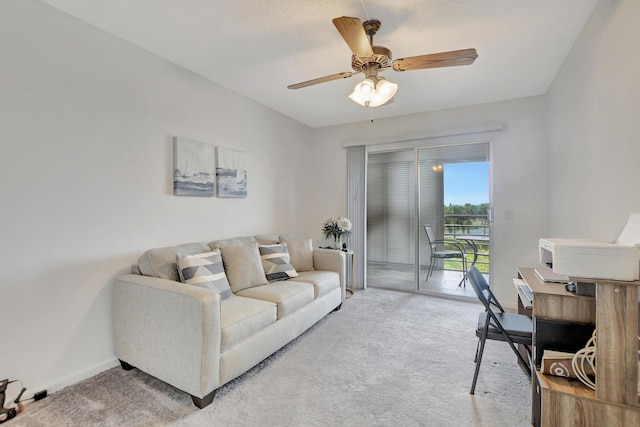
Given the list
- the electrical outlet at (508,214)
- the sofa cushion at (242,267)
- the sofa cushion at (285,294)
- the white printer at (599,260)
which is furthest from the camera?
the electrical outlet at (508,214)

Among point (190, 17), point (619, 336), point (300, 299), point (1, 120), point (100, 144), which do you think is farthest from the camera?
point (300, 299)

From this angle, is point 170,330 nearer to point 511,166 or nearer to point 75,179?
point 75,179

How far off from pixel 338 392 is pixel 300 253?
1.79m

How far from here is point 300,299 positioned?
2.63 meters

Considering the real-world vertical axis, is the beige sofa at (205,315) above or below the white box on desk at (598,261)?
below

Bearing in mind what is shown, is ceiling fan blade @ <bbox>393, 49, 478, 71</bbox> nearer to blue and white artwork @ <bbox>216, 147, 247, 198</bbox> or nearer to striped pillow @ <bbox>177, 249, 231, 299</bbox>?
blue and white artwork @ <bbox>216, 147, 247, 198</bbox>

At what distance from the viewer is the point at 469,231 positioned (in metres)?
3.85

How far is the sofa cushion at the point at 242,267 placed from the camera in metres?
2.60

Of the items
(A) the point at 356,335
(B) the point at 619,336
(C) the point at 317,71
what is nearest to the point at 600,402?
(B) the point at 619,336

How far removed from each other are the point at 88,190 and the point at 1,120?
0.58 m

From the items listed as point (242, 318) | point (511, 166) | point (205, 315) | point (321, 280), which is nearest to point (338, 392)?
point (242, 318)

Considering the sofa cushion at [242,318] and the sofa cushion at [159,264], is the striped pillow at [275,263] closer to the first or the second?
the sofa cushion at [242,318]

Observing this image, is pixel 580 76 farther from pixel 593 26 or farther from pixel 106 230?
pixel 106 230

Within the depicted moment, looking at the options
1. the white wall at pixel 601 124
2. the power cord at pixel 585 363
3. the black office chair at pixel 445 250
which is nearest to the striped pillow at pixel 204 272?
the power cord at pixel 585 363
